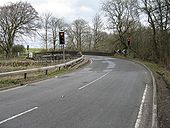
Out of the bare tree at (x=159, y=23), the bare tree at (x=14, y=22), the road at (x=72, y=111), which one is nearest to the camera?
the road at (x=72, y=111)

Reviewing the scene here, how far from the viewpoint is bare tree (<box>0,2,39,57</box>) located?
6059 cm

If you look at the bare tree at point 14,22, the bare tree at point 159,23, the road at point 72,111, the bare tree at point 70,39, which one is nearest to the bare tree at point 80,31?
the bare tree at point 70,39

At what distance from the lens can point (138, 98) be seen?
1389 cm

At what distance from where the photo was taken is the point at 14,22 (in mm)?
60594

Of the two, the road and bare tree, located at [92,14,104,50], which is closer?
the road

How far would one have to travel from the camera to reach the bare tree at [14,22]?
60594 millimetres

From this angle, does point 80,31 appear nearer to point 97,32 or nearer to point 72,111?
point 97,32

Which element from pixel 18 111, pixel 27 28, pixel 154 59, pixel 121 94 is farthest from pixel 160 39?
pixel 18 111

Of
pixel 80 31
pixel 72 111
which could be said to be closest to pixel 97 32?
pixel 80 31

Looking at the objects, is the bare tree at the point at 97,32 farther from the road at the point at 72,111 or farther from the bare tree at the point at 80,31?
the road at the point at 72,111

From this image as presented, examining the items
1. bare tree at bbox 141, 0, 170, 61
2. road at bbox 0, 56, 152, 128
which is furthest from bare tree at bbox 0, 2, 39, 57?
road at bbox 0, 56, 152, 128

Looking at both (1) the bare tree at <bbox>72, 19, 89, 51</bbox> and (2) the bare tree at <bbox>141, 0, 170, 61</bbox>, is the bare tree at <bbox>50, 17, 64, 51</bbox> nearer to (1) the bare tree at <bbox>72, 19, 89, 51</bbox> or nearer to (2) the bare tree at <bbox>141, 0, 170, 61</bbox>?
(1) the bare tree at <bbox>72, 19, 89, 51</bbox>

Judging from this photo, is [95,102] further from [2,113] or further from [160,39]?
[160,39]

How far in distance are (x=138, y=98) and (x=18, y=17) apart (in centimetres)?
5029
